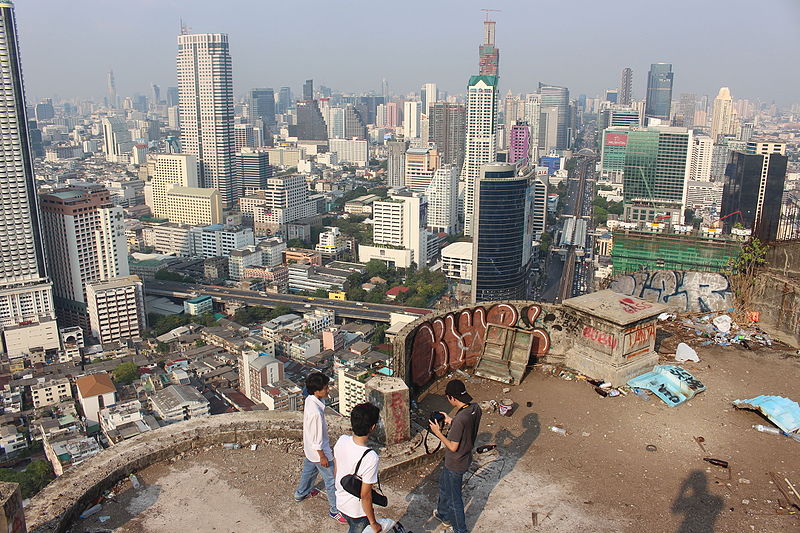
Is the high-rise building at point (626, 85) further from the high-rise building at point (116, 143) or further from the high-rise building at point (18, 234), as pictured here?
the high-rise building at point (18, 234)

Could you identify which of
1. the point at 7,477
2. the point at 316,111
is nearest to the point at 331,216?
the point at 7,477

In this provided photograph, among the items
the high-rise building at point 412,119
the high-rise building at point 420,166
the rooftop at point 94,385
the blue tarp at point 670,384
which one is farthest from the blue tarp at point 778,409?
the high-rise building at point 412,119

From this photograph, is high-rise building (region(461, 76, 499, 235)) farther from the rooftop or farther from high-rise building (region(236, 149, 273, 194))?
the rooftop

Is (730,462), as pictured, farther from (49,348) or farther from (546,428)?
(49,348)

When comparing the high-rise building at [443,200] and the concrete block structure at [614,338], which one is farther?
the high-rise building at [443,200]

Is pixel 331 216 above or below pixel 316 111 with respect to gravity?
below
